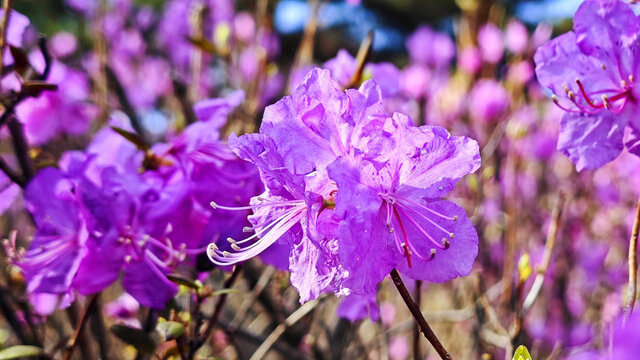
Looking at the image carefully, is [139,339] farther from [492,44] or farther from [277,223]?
[492,44]

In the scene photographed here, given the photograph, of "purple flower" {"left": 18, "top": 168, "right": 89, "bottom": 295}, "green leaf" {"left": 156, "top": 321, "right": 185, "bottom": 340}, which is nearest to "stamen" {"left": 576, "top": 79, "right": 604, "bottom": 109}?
"green leaf" {"left": 156, "top": 321, "right": 185, "bottom": 340}

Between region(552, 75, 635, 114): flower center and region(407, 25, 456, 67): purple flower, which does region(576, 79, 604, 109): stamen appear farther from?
region(407, 25, 456, 67): purple flower

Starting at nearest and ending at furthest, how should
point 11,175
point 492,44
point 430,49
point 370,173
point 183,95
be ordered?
point 370,173 → point 11,175 → point 183,95 → point 492,44 → point 430,49

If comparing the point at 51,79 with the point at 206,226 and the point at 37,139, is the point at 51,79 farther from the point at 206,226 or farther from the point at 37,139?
Result: the point at 206,226

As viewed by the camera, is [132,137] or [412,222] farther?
[132,137]

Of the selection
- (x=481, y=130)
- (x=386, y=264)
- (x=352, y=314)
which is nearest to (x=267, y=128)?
(x=386, y=264)

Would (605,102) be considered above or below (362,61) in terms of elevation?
above

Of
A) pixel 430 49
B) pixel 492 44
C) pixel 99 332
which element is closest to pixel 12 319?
pixel 99 332
